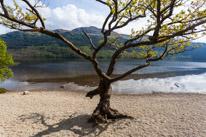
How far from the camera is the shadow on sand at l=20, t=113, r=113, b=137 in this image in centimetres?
734

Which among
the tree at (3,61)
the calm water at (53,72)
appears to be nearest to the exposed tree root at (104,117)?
the tree at (3,61)

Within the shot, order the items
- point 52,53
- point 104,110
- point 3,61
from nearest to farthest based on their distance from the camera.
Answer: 1. point 104,110
2. point 3,61
3. point 52,53

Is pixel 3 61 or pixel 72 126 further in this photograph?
pixel 3 61

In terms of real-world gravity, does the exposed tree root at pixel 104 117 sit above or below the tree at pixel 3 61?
below

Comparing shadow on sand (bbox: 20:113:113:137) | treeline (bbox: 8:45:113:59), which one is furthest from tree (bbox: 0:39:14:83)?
treeline (bbox: 8:45:113:59)

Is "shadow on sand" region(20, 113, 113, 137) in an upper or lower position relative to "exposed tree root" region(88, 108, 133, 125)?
lower

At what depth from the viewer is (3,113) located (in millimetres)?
10148

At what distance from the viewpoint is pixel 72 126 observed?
8227 mm

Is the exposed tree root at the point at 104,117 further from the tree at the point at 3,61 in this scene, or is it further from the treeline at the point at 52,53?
the treeline at the point at 52,53

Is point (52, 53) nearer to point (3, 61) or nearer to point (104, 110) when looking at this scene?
point (3, 61)

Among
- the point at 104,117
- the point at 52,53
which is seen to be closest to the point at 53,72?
the point at 104,117

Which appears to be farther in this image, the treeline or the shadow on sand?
the treeline

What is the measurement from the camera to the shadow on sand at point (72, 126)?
7.34 m

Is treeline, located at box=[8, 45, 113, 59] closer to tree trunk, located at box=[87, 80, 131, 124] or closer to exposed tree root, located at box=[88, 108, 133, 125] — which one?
tree trunk, located at box=[87, 80, 131, 124]
